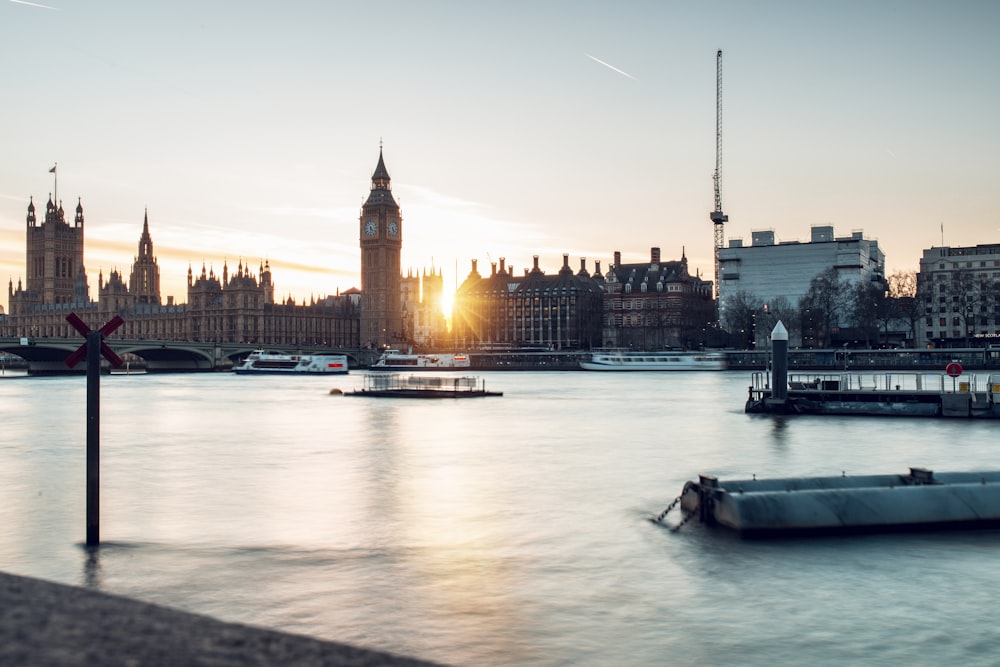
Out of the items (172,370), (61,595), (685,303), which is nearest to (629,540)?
(61,595)

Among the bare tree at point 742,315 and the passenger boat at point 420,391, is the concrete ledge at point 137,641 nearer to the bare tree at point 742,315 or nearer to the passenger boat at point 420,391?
the passenger boat at point 420,391

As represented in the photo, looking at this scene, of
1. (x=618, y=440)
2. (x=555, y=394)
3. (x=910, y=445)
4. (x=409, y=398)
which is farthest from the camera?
(x=555, y=394)

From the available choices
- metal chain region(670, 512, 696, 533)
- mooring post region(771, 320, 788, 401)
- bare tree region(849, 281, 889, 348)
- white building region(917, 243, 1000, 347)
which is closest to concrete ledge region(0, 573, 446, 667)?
metal chain region(670, 512, 696, 533)

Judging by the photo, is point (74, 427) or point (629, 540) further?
point (74, 427)

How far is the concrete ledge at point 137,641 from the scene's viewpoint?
496 centimetres

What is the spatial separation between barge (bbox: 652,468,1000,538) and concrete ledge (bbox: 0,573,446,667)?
12.9m

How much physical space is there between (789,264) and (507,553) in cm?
14545

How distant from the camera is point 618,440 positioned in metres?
36.4

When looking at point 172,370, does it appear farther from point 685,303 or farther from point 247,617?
point 247,617

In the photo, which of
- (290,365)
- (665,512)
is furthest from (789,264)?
(665,512)

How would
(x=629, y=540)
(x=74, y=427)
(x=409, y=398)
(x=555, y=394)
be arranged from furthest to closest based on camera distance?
(x=555, y=394) < (x=409, y=398) < (x=74, y=427) < (x=629, y=540)

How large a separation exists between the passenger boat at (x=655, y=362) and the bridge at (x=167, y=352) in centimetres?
4644

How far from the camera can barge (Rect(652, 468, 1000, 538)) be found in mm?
17016

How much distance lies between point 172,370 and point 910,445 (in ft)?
428
